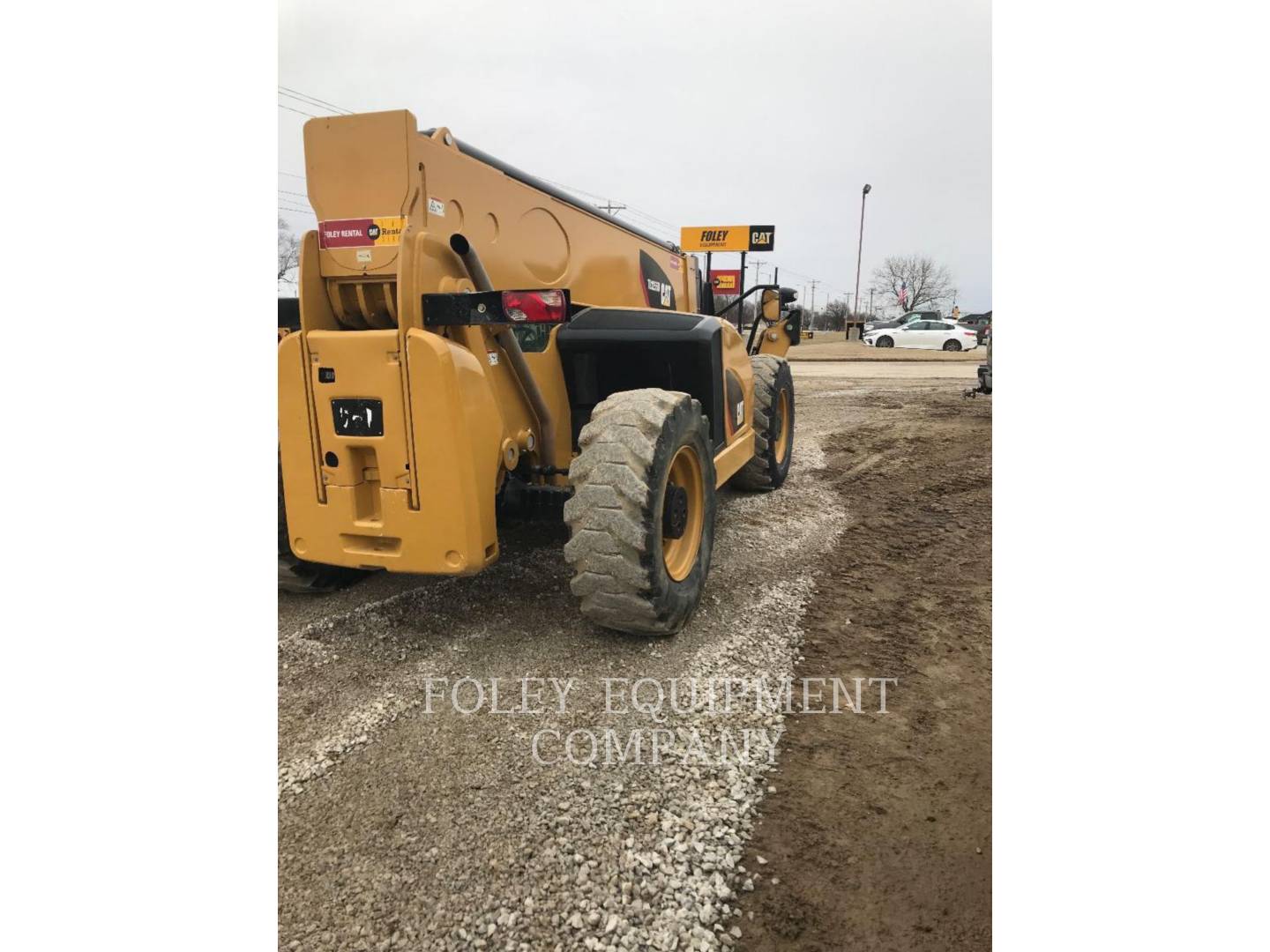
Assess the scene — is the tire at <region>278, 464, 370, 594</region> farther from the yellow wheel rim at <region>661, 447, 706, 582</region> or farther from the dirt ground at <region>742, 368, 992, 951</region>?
the dirt ground at <region>742, 368, 992, 951</region>

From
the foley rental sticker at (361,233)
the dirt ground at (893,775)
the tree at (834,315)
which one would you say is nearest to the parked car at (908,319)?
the tree at (834,315)

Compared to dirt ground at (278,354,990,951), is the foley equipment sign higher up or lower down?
higher up

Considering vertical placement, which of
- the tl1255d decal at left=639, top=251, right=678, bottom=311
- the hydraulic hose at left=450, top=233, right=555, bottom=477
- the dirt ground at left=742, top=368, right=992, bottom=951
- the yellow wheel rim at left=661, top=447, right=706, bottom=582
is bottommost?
the dirt ground at left=742, top=368, right=992, bottom=951

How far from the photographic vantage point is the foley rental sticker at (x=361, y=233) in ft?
9.81

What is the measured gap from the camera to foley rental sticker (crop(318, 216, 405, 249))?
9.81ft

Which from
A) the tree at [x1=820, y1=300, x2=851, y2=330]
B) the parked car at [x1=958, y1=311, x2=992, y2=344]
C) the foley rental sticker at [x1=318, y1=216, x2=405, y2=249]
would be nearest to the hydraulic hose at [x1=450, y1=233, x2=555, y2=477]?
the foley rental sticker at [x1=318, y1=216, x2=405, y2=249]

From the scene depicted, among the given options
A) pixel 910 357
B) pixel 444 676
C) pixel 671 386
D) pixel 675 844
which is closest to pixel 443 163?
pixel 671 386

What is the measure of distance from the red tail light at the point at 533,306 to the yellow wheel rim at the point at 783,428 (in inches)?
148

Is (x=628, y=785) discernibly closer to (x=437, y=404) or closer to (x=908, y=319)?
(x=437, y=404)

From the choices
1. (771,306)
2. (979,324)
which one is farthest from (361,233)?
(979,324)

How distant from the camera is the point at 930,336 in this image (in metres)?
26.9

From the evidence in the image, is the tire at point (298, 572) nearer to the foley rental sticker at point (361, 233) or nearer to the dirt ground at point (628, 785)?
the dirt ground at point (628, 785)

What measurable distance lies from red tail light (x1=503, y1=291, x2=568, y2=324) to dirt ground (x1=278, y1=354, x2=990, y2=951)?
1490mm

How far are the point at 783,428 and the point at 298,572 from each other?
4.42 metres
